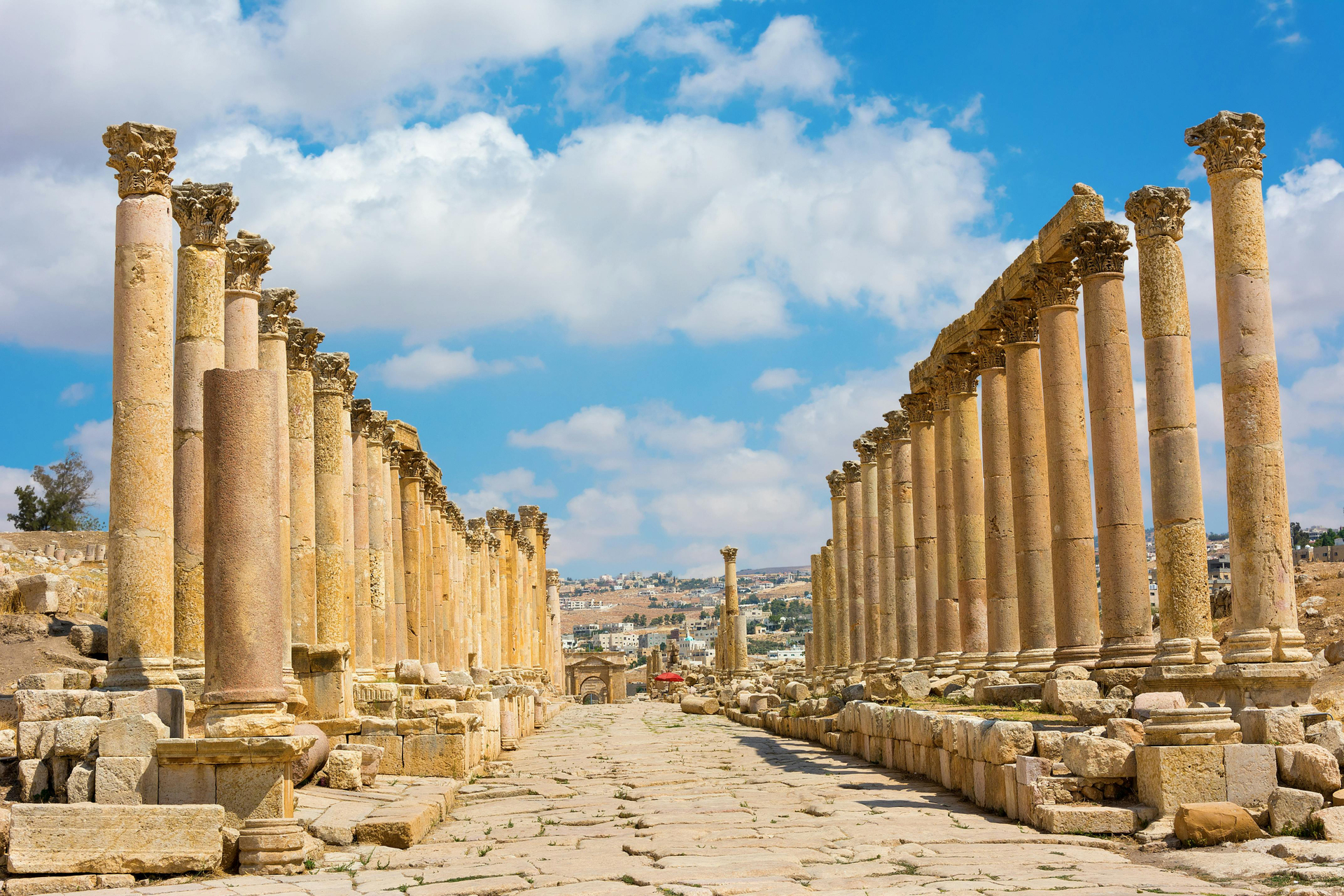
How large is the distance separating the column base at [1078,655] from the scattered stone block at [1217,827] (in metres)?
9.11

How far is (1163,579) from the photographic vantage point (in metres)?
17.5

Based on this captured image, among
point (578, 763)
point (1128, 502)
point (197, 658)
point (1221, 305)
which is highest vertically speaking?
point (1221, 305)

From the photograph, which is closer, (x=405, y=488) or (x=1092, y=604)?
(x=1092, y=604)

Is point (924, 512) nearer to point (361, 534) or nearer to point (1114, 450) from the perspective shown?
point (1114, 450)

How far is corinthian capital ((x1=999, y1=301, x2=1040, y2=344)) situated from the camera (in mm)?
22984

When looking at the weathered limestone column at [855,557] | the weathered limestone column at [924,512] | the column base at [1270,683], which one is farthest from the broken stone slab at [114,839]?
the weathered limestone column at [855,557]

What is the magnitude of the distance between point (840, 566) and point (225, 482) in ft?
109

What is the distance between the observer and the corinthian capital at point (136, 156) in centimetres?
1470

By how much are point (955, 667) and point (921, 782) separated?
1014cm

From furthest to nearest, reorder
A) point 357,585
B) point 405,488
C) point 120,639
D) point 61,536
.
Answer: point 61,536 → point 405,488 → point 357,585 → point 120,639

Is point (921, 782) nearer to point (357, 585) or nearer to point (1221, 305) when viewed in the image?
point (1221, 305)

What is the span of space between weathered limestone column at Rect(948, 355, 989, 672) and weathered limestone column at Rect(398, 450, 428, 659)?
43.3 ft

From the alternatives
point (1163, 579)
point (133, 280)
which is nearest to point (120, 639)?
point (133, 280)

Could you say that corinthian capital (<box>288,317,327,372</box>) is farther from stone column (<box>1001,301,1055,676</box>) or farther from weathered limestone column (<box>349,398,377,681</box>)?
stone column (<box>1001,301,1055,676</box>)
